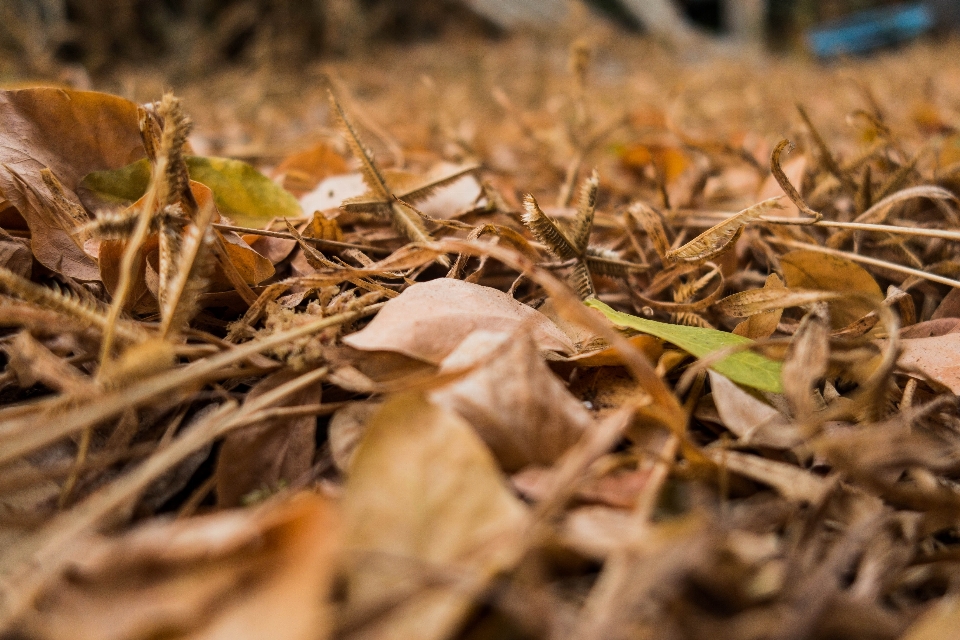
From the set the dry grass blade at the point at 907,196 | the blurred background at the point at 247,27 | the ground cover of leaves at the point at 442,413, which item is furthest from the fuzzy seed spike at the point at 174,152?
the blurred background at the point at 247,27

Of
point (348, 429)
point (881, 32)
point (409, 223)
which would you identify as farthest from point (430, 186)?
point (881, 32)

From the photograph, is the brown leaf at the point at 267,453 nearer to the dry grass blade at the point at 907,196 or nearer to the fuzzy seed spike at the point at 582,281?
the fuzzy seed spike at the point at 582,281

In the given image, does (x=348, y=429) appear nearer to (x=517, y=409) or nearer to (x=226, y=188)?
(x=517, y=409)

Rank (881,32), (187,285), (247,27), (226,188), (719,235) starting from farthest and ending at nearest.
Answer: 1. (881,32)
2. (247,27)
3. (226,188)
4. (719,235)
5. (187,285)

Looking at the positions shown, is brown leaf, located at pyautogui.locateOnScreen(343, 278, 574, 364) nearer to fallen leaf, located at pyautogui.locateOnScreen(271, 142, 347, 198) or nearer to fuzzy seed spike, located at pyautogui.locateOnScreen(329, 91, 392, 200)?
fuzzy seed spike, located at pyautogui.locateOnScreen(329, 91, 392, 200)

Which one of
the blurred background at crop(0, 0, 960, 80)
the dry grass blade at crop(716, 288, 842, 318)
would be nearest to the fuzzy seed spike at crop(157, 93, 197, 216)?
the dry grass blade at crop(716, 288, 842, 318)

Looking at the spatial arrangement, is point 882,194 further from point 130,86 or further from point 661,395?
point 130,86

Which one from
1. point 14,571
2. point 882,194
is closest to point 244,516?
point 14,571
